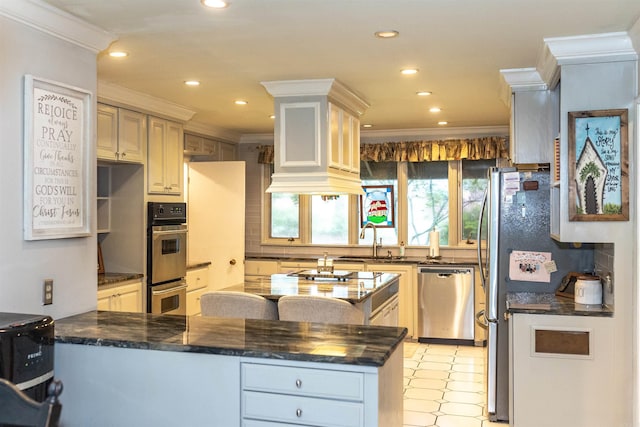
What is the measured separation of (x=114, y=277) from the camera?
15.8 feet

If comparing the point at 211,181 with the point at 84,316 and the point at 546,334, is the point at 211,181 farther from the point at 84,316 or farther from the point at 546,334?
the point at 546,334

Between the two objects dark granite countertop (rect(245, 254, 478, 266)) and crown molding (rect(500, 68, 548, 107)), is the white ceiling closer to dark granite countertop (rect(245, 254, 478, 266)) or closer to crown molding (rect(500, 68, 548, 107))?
crown molding (rect(500, 68, 548, 107))

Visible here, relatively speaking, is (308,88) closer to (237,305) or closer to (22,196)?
(237,305)

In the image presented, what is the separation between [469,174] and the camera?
6.85m

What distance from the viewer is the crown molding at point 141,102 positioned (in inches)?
177

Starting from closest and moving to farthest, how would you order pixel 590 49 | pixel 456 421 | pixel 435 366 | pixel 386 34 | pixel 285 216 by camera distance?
pixel 386 34 → pixel 590 49 → pixel 456 421 → pixel 435 366 → pixel 285 216

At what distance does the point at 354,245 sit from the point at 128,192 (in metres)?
2.95

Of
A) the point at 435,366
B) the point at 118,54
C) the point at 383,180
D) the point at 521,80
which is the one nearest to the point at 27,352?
the point at 118,54

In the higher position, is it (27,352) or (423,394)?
(27,352)

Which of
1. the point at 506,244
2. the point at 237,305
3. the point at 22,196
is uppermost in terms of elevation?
the point at 22,196

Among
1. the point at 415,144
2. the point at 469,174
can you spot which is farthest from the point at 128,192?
the point at 469,174

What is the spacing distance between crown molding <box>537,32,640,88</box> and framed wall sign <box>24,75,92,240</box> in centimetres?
253

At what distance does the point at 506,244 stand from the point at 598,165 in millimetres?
914

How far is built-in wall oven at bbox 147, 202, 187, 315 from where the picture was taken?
511 centimetres
